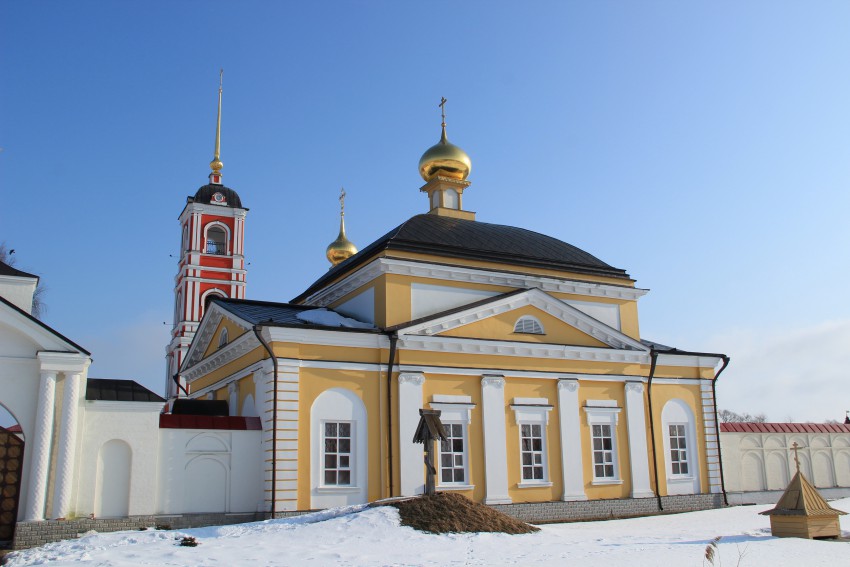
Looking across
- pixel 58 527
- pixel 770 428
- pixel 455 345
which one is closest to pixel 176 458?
pixel 58 527

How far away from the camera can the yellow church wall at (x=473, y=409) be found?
59.5 ft

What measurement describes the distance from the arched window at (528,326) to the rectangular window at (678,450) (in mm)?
4688

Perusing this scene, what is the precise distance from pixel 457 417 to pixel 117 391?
719 centimetres

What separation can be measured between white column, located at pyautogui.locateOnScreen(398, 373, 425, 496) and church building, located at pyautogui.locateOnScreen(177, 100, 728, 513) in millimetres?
31

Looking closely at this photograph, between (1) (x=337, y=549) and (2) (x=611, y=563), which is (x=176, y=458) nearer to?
(1) (x=337, y=549)

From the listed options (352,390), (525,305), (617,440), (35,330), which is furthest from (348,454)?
(617,440)

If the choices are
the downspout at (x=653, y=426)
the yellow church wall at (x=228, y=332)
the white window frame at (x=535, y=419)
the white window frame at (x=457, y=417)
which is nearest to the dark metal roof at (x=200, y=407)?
the yellow church wall at (x=228, y=332)

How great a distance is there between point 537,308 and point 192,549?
1087cm

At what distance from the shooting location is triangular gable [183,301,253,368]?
19892 millimetres

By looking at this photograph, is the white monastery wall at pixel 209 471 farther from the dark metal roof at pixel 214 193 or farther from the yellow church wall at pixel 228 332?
the dark metal roof at pixel 214 193

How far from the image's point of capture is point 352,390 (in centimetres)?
1744

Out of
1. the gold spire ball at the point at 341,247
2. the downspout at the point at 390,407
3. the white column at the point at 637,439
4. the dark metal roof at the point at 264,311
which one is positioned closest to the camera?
the downspout at the point at 390,407

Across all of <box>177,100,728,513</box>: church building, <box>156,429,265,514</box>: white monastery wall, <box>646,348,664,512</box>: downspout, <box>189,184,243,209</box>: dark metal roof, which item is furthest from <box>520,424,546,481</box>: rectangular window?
<box>189,184,243,209</box>: dark metal roof

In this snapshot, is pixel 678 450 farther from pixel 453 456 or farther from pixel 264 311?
pixel 264 311
